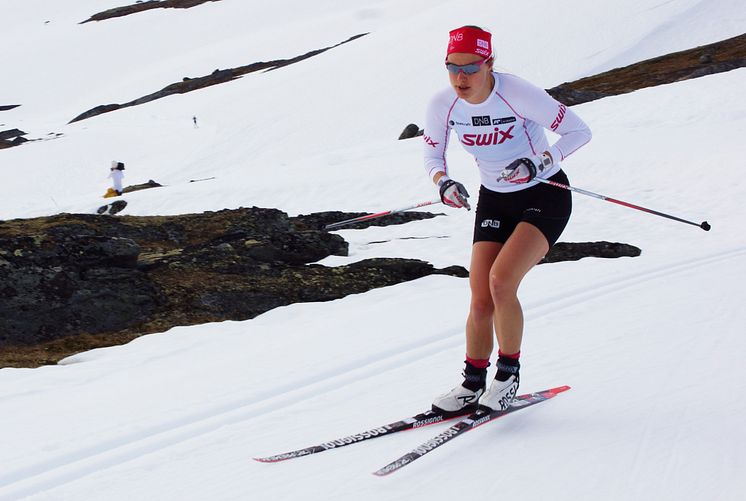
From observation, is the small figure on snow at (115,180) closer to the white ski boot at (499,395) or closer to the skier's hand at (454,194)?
the skier's hand at (454,194)

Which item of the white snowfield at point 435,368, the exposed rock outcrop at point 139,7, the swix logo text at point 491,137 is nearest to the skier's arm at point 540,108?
the swix logo text at point 491,137

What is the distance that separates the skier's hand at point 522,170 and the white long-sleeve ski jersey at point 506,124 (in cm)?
9

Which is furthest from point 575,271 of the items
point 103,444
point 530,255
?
point 103,444

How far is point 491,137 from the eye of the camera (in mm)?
4617

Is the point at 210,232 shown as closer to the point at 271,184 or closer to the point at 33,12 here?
the point at 271,184

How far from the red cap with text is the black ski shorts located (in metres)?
0.89

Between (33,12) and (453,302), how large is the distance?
9793cm

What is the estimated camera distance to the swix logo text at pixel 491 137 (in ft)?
15.1

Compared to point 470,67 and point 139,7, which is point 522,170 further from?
point 139,7

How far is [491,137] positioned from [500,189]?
343mm

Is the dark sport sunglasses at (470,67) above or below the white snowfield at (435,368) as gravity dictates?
above

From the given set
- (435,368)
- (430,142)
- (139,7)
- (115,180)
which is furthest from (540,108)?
(139,7)

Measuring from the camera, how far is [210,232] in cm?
1134

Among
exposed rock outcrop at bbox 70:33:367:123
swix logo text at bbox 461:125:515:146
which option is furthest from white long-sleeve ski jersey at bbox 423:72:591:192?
exposed rock outcrop at bbox 70:33:367:123
